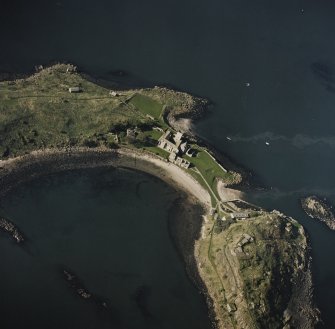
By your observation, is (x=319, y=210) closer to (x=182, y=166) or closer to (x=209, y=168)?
(x=209, y=168)

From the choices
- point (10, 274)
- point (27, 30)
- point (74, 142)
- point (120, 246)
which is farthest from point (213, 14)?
point (10, 274)

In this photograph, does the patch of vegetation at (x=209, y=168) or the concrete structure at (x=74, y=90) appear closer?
the patch of vegetation at (x=209, y=168)

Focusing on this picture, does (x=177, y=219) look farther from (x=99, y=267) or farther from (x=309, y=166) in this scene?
(x=309, y=166)

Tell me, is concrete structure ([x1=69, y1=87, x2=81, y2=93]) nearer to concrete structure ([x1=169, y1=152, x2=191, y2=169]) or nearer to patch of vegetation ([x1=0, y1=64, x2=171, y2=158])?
patch of vegetation ([x1=0, y1=64, x2=171, y2=158])

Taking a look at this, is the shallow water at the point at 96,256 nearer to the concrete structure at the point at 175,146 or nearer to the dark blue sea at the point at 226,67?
the concrete structure at the point at 175,146

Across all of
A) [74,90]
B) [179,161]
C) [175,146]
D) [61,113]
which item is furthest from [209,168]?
[74,90]

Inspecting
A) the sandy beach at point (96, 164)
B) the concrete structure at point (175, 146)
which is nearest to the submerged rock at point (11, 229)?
the sandy beach at point (96, 164)
